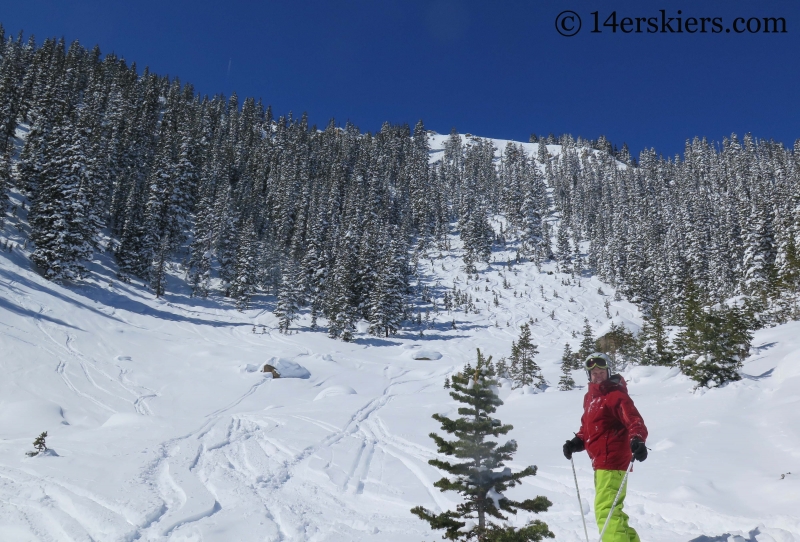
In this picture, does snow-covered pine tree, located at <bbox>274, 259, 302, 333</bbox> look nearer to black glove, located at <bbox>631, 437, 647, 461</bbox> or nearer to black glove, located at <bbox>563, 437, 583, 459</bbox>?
black glove, located at <bbox>563, 437, 583, 459</bbox>

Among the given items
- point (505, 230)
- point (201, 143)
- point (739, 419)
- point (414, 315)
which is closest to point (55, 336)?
point (739, 419)

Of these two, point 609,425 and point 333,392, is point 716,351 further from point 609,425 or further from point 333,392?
point 333,392

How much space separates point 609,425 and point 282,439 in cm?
1168

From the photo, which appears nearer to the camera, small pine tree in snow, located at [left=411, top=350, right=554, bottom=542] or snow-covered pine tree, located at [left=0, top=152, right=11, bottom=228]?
small pine tree in snow, located at [left=411, top=350, right=554, bottom=542]

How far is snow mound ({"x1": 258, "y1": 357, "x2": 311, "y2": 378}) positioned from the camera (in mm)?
26500

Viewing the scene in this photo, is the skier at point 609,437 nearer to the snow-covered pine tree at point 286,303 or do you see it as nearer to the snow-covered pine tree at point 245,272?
the snow-covered pine tree at point 286,303

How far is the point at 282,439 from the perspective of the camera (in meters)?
13.6

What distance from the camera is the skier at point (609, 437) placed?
4035 millimetres

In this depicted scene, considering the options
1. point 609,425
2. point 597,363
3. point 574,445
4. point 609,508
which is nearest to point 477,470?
point 574,445

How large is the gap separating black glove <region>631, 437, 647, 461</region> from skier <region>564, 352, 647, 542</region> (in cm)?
20

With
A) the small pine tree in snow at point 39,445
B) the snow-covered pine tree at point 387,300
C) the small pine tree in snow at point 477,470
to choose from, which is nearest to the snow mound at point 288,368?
the small pine tree in snow at point 39,445

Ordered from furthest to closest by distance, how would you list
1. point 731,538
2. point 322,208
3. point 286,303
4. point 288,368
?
point 322,208, point 286,303, point 288,368, point 731,538

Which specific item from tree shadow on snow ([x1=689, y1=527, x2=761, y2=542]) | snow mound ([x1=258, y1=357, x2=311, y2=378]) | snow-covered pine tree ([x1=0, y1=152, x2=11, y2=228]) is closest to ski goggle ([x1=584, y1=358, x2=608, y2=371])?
tree shadow on snow ([x1=689, y1=527, x2=761, y2=542])

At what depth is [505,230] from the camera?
9969 cm
